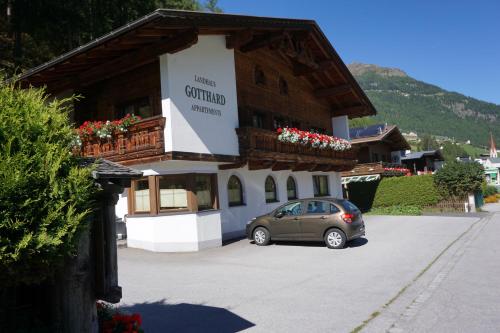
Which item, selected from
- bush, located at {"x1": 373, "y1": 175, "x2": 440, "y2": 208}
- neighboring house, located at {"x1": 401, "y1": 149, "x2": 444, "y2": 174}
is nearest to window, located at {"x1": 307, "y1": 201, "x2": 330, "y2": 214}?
bush, located at {"x1": 373, "y1": 175, "x2": 440, "y2": 208}

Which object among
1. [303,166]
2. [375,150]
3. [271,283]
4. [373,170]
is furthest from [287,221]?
[375,150]

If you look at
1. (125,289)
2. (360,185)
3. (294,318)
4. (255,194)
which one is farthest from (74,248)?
(360,185)

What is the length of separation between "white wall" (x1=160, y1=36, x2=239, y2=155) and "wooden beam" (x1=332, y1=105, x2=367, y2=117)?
11011mm

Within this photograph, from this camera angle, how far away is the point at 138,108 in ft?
46.5

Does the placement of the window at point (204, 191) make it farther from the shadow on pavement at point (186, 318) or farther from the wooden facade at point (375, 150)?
the wooden facade at point (375, 150)

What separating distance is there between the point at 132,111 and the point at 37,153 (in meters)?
10.7

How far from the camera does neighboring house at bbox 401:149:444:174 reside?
5227cm

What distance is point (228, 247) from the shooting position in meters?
14.0

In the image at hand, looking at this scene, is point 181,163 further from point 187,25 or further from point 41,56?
point 41,56

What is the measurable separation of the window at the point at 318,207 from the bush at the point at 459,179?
15.7 meters

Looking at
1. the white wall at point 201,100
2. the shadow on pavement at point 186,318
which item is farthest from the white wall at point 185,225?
the shadow on pavement at point 186,318

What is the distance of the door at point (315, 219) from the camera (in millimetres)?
13156

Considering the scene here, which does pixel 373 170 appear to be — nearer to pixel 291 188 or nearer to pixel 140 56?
pixel 291 188

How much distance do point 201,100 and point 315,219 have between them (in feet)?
17.0
